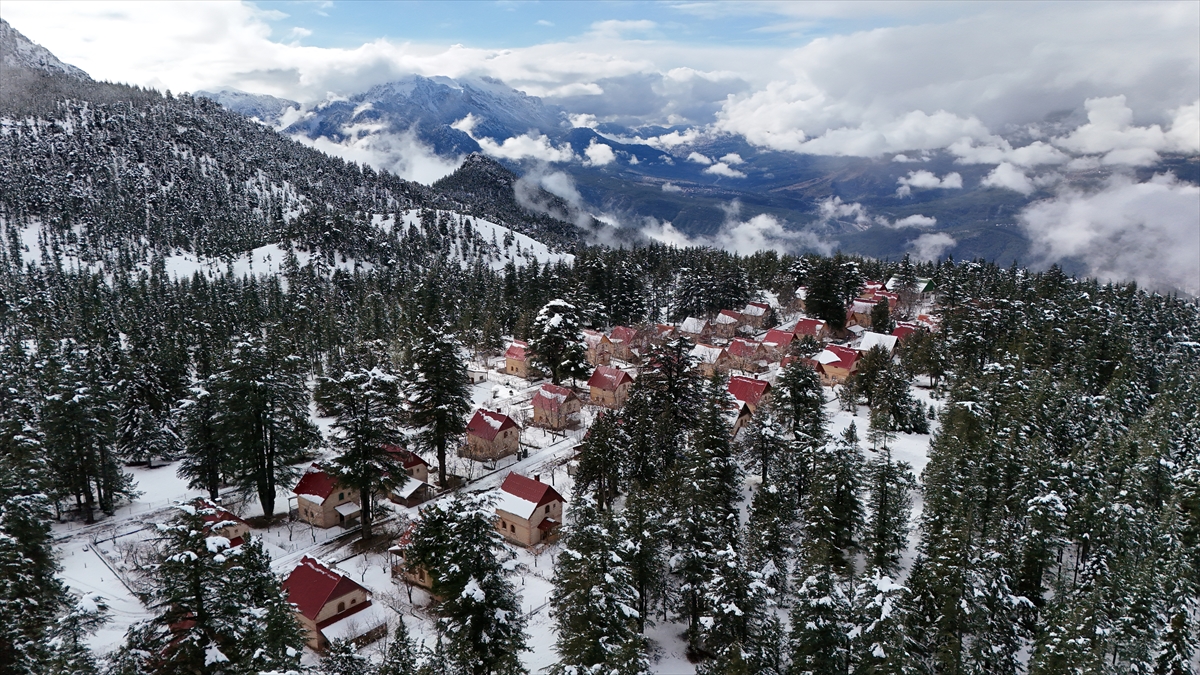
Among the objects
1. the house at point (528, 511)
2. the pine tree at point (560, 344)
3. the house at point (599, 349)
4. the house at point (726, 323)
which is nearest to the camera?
the house at point (528, 511)

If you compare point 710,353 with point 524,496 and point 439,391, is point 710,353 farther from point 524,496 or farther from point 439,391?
point 524,496

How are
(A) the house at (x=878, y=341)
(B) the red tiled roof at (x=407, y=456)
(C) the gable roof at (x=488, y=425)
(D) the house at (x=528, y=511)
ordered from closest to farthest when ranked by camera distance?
(D) the house at (x=528, y=511) → (B) the red tiled roof at (x=407, y=456) → (C) the gable roof at (x=488, y=425) → (A) the house at (x=878, y=341)

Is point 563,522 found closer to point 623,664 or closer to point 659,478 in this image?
point 659,478

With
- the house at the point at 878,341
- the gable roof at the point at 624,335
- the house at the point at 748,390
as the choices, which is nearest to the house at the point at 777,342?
the house at the point at 878,341

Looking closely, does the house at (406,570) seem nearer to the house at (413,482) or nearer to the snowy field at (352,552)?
the snowy field at (352,552)

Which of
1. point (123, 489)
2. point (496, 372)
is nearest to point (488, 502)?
point (123, 489)

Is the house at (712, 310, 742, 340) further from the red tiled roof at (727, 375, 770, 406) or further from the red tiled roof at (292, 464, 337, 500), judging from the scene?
→ the red tiled roof at (292, 464, 337, 500)
